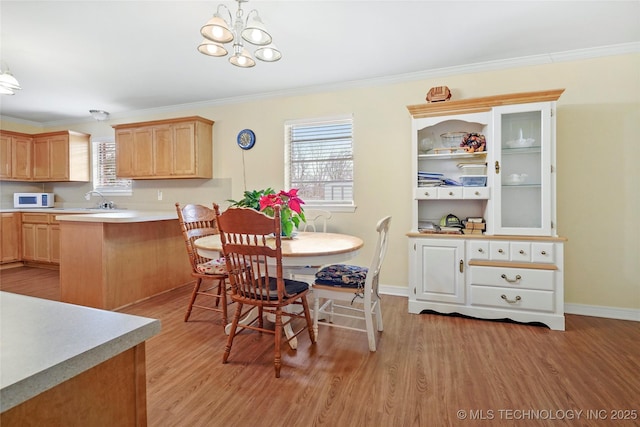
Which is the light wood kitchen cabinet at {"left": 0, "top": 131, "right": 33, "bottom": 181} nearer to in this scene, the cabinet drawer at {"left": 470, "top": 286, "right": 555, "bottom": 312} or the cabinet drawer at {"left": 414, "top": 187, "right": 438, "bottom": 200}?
the cabinet drawer at {"left": 414, "top": 187, "right": 438, "bottom": 200}

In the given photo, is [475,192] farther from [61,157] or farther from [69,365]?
[61,157]

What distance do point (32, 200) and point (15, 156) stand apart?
2.43 ft

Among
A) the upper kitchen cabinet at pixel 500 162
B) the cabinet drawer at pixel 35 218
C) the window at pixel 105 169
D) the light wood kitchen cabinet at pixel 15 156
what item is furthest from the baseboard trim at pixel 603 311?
the light wood kitchen cabinet at pixel 15 156

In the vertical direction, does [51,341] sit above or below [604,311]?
above

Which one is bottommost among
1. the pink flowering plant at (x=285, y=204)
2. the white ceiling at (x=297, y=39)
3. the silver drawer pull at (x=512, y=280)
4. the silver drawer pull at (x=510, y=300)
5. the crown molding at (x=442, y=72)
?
the silver drawer pull at (x=510, y=300)

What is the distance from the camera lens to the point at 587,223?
114 inches

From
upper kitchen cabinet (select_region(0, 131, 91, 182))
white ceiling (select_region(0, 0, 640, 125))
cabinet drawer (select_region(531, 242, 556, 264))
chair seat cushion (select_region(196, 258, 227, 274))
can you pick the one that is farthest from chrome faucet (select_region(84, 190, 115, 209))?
cabinet drawer (select_region(531, 242, 556, 264))

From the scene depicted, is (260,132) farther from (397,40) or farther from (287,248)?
(287,248)

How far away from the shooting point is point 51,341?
0.52 metres

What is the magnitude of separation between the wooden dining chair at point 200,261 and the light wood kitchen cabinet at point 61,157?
348 cm

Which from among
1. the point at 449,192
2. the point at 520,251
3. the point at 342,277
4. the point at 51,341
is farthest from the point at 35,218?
the point at 520,251

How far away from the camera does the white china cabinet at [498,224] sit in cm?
263

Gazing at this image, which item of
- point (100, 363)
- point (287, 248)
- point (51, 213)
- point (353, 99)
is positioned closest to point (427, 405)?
point (287, 248)

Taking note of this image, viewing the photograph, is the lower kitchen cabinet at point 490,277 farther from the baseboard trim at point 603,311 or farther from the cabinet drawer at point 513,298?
the baseboard trim at point 603,311
